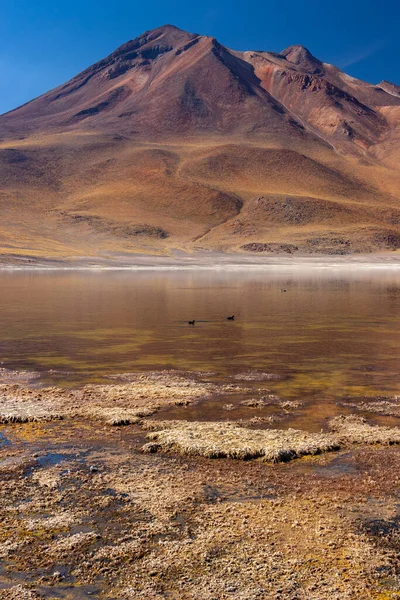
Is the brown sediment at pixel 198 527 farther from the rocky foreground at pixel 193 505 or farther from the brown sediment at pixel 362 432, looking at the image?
the brown sediment at pixel 362 432

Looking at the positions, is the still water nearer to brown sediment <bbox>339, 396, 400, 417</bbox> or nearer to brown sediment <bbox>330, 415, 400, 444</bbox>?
brown sediment <bbox>339, 396, 400, 417</bbox>

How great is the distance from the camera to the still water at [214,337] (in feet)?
49.6

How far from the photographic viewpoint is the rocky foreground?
5535 mm

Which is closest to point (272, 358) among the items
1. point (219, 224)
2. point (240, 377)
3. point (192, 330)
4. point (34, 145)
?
point (240, 377)

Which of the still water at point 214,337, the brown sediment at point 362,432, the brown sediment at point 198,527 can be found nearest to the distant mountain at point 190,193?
the still water at point 214,337

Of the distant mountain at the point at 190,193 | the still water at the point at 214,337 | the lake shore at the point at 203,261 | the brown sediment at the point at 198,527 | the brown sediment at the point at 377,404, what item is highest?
the distant mountain at the point at 190,193

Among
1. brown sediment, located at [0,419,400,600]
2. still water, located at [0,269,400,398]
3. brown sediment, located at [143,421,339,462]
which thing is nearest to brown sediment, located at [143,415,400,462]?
brown sediment, located at [143,421,339,462]

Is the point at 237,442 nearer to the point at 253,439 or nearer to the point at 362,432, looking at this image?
the point at 253,439

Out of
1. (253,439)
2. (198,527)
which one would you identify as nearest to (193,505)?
(198,527)

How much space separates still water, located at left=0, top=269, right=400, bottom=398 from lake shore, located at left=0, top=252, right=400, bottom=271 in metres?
40.1

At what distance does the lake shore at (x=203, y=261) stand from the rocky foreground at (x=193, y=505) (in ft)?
212

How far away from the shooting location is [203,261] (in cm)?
9075

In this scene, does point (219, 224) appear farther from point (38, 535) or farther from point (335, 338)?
point (38, 535)

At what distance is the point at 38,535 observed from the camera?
6.29 metres
